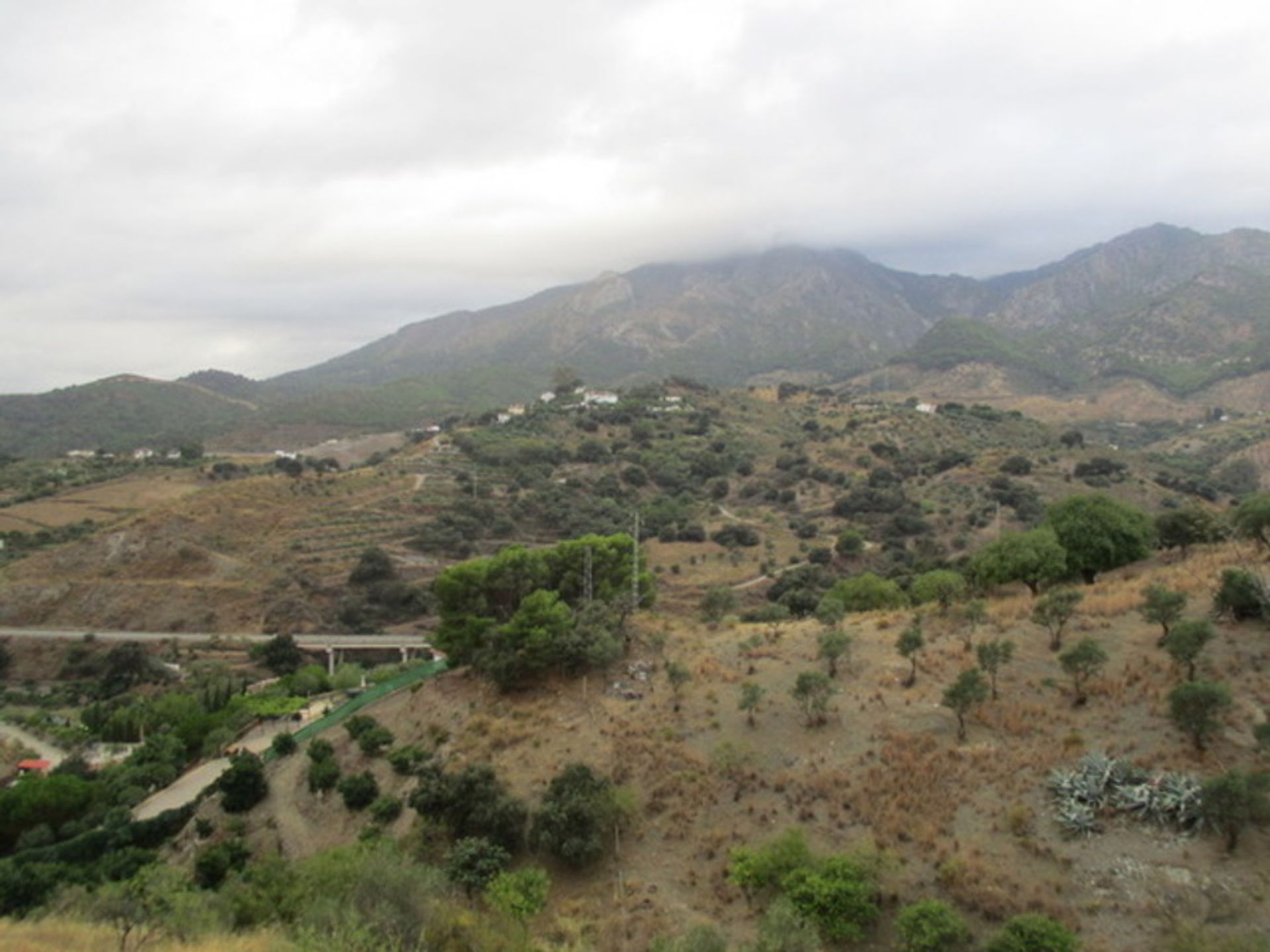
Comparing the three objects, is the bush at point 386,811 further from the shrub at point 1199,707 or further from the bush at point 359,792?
the shrub at point 1199,707

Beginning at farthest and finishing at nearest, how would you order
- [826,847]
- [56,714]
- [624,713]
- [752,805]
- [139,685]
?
1. [139,685]
2. [56,714]
3. [624,713]
4. [752,805]
5. [826,847]

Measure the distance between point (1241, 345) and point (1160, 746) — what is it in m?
184

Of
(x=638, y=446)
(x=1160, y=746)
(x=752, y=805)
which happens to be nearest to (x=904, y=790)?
(x=752, y=805)

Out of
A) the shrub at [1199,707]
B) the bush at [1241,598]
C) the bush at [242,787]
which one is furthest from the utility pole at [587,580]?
the bush at [1241,598]

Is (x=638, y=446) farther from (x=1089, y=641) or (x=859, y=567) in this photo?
(x=1089, y=641)

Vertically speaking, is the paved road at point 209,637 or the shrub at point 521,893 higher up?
the shrub at point 521,893

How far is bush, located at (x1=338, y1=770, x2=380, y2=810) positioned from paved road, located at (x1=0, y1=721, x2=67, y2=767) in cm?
2280

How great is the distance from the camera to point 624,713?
23297 millimetres

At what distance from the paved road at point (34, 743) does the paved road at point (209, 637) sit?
11.0 meters

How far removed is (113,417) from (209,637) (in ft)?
427

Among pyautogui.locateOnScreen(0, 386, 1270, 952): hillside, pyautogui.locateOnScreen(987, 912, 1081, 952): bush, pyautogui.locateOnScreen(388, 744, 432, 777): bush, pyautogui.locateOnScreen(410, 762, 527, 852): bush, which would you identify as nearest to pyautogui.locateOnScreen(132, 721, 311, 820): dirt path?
pyautogui.locateOnScreen(0, 386, 1270, 952): hillside

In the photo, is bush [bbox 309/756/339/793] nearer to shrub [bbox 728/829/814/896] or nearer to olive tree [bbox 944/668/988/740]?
shrub [bbox 728/829/814/896]

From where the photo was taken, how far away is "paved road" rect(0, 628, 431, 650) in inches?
2088

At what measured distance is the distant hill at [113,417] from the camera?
142 metres
